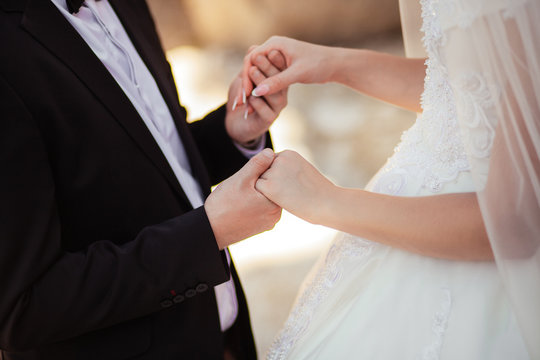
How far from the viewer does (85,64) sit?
112 centimetres

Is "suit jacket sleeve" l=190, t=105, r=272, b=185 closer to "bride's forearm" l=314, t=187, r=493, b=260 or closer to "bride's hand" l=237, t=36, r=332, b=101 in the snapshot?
"bride's hand" l=237, t=36, r=332, b=101

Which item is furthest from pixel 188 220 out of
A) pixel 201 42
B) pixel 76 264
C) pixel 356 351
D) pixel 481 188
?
pixel 201 42

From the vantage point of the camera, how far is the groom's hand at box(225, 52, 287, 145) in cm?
151

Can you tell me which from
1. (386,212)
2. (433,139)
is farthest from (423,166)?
(386,212)

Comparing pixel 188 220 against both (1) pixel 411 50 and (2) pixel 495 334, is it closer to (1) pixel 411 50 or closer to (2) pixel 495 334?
(2) pixel 495 334

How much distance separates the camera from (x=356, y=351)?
112cm

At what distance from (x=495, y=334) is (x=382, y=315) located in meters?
0.24

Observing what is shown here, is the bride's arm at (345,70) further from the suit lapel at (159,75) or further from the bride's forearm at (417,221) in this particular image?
the bride's forearm at (417,221)

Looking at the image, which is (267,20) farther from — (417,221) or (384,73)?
(417,221)

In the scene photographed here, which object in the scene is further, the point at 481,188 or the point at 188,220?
the point at 188,220

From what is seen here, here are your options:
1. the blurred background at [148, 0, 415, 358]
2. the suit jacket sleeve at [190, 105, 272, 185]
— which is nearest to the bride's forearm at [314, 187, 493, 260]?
the suit jacket sleeve at [190, 105, 272, 185]

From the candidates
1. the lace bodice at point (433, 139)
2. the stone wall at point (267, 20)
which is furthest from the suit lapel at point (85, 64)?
the stone wall at point (267, 20)

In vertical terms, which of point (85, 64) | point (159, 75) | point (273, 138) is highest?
point (85, 64)

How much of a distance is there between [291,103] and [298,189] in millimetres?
4116
